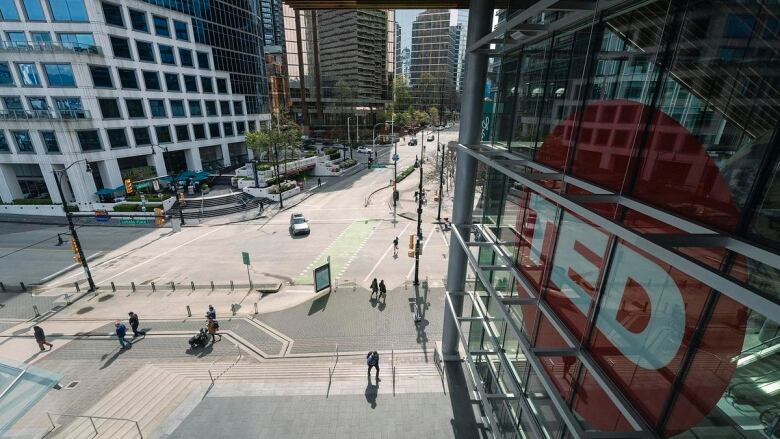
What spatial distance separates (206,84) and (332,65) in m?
48.1

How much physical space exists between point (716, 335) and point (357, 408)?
35.0ft

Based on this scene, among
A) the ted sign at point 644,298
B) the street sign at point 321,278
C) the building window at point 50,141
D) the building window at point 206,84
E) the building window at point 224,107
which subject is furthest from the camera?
the building window at point 224,107

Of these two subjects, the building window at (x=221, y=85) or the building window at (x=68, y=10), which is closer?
the building window at (x=68, y=10)

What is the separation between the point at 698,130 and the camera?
130 inches

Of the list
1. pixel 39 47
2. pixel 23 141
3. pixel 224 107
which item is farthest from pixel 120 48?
pixel 224 107

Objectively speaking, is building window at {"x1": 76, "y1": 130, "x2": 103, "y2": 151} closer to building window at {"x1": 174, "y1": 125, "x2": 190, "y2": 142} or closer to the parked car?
building window at {"x1": 174, "y1": 125, "x2": 190, "y2": 142}

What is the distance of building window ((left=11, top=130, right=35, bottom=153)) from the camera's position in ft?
110

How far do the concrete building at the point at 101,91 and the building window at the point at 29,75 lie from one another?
0.31ft

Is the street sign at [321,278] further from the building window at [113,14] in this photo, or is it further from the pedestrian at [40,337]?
the building window at [113,14]

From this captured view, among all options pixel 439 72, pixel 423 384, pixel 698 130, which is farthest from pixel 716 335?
pixel 439 72

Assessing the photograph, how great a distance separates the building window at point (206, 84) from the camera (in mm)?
48641

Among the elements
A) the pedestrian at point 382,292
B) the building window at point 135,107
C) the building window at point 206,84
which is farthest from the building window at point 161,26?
the pedestrian at point 382,292

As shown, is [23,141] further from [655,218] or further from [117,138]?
[655,218]

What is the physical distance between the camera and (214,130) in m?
51.3
